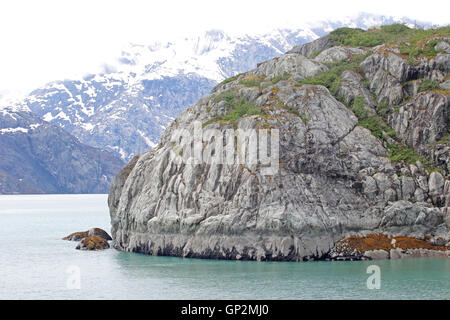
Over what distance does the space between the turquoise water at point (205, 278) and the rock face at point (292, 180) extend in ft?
10.6

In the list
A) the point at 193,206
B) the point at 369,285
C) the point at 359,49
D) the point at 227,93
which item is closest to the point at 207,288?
the point at 369,285

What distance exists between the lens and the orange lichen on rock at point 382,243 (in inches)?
2827

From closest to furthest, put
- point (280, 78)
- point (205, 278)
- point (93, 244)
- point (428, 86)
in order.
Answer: point (205, 278) → point (428, 86) → point (93, 244) → point (280, 78)

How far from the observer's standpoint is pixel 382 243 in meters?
72.4

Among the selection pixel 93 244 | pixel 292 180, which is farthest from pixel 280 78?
pixel 93 244

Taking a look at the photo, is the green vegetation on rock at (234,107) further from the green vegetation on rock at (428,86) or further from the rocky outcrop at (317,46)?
the green vegetation on rock at (428,86)

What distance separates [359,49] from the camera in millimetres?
95250

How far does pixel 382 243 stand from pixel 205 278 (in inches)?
833

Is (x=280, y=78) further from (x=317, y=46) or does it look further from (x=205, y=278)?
(x=205, y=278)

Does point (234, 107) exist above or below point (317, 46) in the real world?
below

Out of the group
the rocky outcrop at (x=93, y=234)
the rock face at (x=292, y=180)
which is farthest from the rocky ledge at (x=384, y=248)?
the rocky outcrop at (x=93, y=234)

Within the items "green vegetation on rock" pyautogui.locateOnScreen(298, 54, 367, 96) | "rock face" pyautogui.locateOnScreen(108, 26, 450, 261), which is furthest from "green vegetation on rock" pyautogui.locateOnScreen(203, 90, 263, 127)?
"green vegetation on rock" pyautogui.locateOnScreen(298, 54, 367, 96)

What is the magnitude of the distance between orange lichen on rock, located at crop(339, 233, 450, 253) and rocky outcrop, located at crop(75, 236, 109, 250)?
3112cm

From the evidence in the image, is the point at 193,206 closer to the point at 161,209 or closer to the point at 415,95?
the point at 161,209
